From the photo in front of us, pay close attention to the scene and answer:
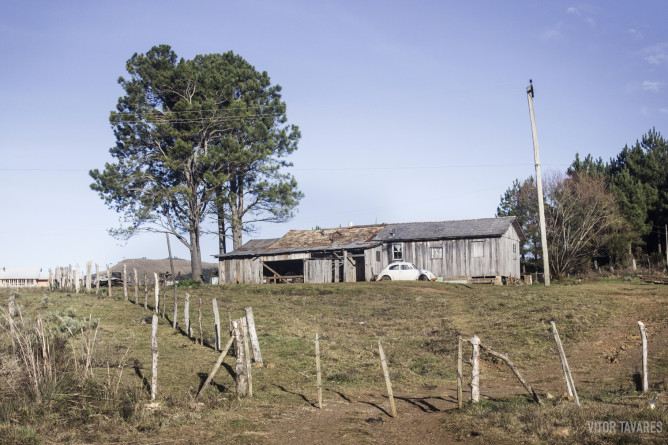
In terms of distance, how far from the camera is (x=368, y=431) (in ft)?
37.8

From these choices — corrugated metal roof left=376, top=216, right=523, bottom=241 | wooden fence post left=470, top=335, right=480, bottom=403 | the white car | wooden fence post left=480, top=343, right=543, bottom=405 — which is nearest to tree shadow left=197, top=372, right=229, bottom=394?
wooden fence post left=470, top=335, right=480, bottom=403

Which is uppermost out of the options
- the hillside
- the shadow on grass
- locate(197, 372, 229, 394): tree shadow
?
the hillside

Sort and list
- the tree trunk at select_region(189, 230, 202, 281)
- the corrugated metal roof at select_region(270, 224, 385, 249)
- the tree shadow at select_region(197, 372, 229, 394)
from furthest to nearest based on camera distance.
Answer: the tree trunk at select_region(189, 230, 202, 281), the corrugated metal roof at select_region(270, 224, 385, 249), the tree shadow at select_region(197, 372, 229, 394)

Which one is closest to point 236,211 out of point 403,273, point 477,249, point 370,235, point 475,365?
point 370,235

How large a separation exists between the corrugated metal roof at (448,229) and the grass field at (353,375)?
13.1 meters

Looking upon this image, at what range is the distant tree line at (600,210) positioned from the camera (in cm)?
5203

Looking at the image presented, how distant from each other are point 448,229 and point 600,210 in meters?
15.5

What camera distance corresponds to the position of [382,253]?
47.0m

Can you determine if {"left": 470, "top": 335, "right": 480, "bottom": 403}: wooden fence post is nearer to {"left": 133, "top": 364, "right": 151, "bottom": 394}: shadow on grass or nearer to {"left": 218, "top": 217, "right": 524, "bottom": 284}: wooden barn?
{"left": 133, "top": 364, "right": 151, "bottom": 394}: shadow on grass

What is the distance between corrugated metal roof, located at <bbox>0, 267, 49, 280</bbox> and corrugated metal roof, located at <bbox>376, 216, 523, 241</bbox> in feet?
166

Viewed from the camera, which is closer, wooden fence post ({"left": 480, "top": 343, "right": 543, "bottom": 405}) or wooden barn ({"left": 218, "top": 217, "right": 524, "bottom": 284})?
wooden fence post ({"left": 480, "top": 343, "right": 543, "bottom": 405})

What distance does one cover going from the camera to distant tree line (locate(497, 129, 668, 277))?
52031 millimetres

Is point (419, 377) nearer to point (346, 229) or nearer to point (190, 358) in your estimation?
point (190, 358)

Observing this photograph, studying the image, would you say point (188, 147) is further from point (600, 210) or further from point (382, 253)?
→ point (600, 210)
